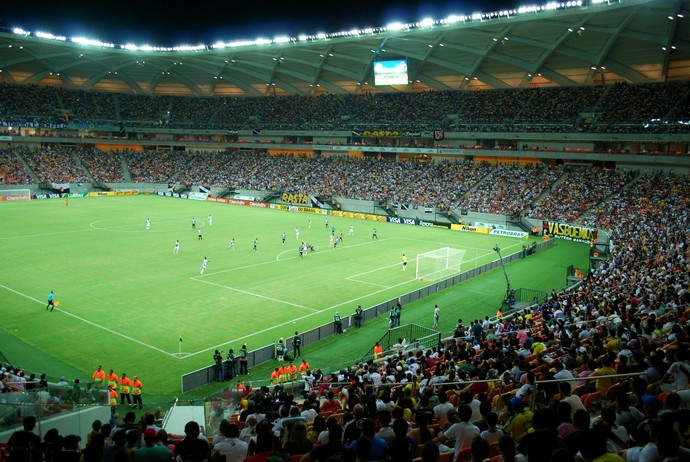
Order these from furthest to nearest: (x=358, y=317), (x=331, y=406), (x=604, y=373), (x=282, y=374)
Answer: (x=358, y=317)
(x=282, y=374)
(x=331, y=406)
(x=604, y=373)

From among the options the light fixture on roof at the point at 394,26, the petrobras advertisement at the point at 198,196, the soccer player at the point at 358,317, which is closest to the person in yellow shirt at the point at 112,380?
the soccer player at the point at 358,317

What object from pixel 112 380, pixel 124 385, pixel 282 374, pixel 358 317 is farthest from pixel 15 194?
pixel 282 374

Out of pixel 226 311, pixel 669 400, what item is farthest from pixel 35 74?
pixel 669 400

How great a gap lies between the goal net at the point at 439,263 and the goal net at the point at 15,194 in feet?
206

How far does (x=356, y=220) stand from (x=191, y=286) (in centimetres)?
3655

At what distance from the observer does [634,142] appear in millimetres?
63219

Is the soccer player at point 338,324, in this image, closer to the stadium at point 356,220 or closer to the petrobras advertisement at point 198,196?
the stadium at point 356,220

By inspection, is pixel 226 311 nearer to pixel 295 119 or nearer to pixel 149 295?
pixel 149 295

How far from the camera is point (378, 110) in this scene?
3548 inches

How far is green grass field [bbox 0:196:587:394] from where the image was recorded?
25281mm

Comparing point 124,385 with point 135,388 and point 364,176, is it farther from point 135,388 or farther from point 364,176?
point 364,176

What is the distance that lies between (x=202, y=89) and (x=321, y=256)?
7550cm

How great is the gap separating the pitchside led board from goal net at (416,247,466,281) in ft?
125

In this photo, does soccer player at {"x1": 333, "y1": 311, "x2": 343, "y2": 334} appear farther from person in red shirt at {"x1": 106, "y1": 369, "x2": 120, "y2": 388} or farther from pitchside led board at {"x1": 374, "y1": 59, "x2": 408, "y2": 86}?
pitchside led board at {"x1": 374, "y1": 59, "x2": 408, "y2": 86}
